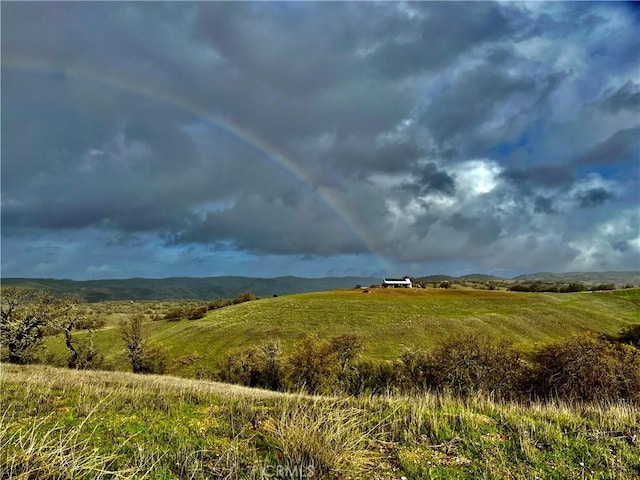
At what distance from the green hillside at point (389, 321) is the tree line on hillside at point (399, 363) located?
539 inches

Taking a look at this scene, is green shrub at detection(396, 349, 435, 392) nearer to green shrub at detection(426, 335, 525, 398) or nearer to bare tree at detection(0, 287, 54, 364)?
green shrub at detection(426, 335, 525, 398)

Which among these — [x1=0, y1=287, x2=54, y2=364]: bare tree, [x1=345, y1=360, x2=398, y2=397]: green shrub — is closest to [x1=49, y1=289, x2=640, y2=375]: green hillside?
[x1=345, y1=360, x2=398, y2=397]: green shrub

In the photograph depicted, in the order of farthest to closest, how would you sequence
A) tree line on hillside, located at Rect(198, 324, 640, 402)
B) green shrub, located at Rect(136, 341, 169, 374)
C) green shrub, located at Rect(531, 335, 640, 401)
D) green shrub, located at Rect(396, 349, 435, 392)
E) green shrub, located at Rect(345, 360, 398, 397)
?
green shrub, located at Rect(136, 341, 169, 374) < green shrub, located at Rect(345, 360, 398, 397) < green shrub, located at Rect(396, 349, 435, 392) < tree line on hillside, located at Rect(198, 324, 640, 402) < green shrub, located at Rect(531, 335, 640, 401)

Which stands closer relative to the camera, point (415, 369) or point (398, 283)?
point (415, 369)

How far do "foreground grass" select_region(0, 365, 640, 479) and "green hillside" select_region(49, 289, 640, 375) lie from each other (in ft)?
186

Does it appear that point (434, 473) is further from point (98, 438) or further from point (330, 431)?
point (98, 438)

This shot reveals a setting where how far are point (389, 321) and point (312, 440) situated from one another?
263 ft

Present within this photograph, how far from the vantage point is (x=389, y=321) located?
84438 mm

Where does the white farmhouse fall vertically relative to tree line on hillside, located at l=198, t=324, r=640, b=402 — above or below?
above

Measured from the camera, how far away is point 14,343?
158 ft

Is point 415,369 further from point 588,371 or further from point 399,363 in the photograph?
point 588,371

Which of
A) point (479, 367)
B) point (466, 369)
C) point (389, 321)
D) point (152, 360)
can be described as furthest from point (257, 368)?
point (389, 321)

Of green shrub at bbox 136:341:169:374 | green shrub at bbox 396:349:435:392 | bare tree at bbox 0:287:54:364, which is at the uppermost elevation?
bare tree at bbox 0:287:54:364

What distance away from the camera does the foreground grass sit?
6695 mm
